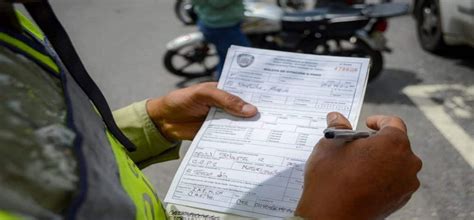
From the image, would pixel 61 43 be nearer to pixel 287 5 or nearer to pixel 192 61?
pixel 192 61

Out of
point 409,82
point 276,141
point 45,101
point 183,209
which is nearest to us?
point 45,101

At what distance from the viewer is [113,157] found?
82 cm

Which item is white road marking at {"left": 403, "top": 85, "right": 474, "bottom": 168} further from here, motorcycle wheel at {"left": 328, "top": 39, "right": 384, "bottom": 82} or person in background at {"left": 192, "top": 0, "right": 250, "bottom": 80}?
person in background at {"left": 192, "top": 0, "right": 250, "bottom": 80}

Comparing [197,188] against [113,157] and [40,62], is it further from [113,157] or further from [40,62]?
[40,62]

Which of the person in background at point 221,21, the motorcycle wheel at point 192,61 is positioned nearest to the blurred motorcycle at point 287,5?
the motorcycle wheel at point 192,61

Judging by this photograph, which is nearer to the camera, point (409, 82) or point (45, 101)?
point (45, 101)

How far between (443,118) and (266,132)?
2368 mm

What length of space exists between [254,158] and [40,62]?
0.59 m

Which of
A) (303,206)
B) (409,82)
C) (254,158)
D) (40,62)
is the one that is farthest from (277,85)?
(409,82)

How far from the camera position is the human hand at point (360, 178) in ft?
2.90

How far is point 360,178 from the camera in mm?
896

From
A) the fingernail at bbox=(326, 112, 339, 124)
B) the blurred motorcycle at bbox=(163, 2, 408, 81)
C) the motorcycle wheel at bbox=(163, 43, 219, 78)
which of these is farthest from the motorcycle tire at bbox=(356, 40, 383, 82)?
the fingernail at bbox=(326, 112, 339, 124)

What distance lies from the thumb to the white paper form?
0.08m

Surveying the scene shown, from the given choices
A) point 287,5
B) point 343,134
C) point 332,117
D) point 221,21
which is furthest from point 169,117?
point 287,5
